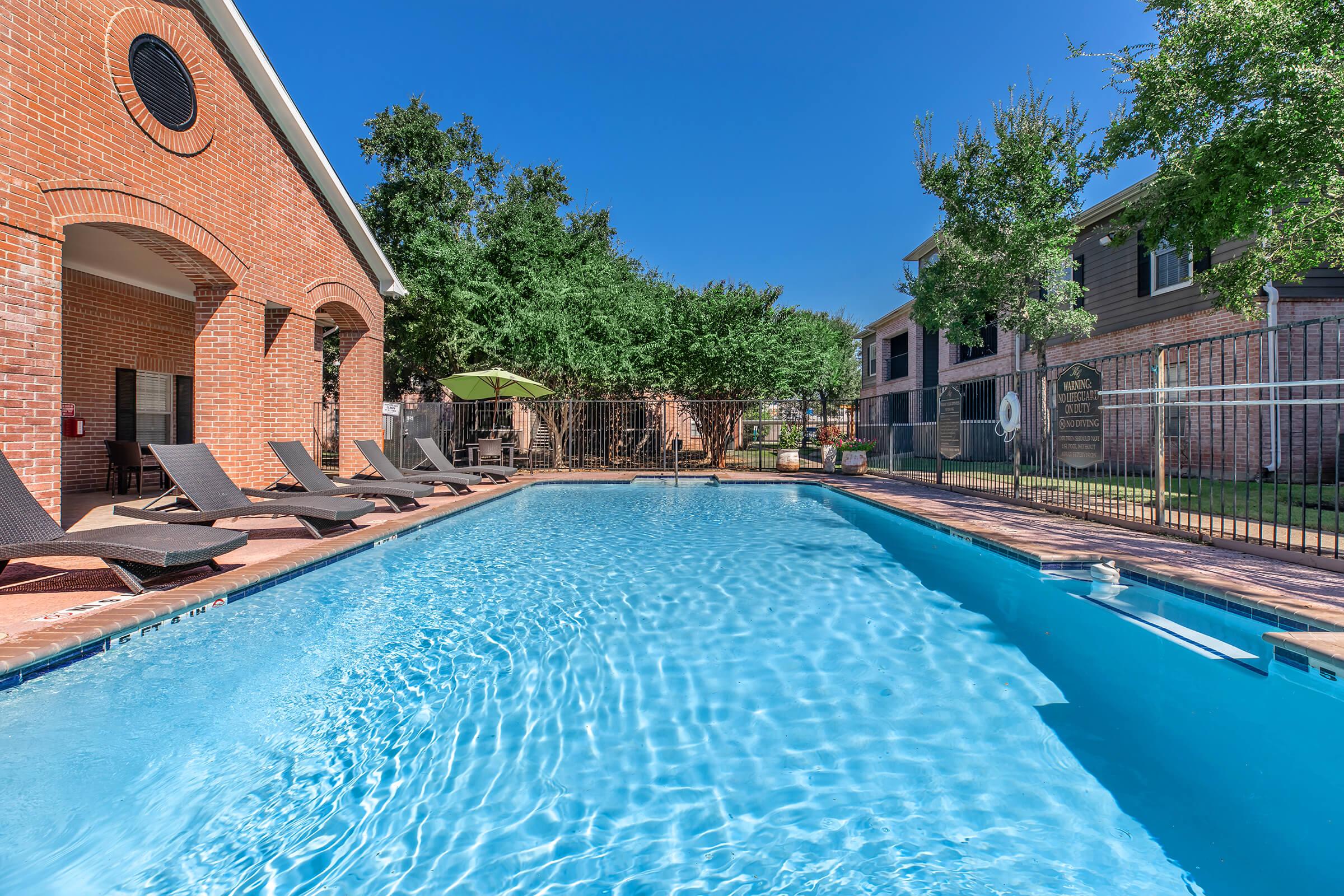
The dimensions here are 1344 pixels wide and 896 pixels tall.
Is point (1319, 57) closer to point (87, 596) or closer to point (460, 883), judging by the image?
point (460, 883)

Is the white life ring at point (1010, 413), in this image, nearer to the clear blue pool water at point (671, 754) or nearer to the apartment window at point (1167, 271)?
the clear blue pool water at point (671, 754)

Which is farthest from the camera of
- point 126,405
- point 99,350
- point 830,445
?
point 830,445

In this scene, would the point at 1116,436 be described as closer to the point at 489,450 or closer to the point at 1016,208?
the point at 1016,208

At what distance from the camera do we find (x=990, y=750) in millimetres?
2904

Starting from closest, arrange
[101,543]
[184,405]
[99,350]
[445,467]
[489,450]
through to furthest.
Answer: [101,543] < [99,350] < [184,405] < [445,467] < [489,450]

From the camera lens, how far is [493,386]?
14.0 meters

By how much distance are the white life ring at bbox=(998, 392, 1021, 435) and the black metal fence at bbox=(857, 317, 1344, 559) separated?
0.47ft

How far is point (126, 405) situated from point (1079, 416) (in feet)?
51.1

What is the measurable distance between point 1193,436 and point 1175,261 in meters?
4.10

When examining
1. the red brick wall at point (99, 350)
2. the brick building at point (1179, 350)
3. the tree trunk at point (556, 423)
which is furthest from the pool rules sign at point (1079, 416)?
the red brick wall at point (99, 350)

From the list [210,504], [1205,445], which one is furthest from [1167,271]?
[210,504]

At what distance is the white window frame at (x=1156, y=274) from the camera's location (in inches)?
511

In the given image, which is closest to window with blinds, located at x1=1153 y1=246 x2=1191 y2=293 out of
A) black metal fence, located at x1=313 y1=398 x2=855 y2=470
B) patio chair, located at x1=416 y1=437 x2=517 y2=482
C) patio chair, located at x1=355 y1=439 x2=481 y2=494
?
black metal fence, located at x1=313 y1=398 x2=855 y2=470

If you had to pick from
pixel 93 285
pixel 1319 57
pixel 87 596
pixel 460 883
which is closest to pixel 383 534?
pixel 87 596
